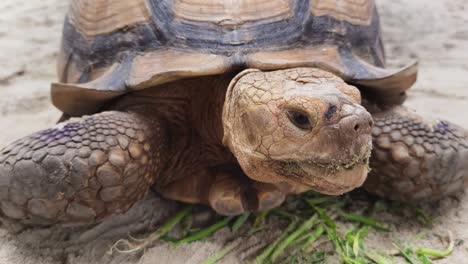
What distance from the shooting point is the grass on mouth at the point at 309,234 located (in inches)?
77.3

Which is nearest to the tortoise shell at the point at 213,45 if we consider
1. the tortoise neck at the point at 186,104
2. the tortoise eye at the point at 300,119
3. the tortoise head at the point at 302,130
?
the tortoise neck at the point at 186,104

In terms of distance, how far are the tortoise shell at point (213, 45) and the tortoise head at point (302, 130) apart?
0.83 feet

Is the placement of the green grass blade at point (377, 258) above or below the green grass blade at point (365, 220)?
above

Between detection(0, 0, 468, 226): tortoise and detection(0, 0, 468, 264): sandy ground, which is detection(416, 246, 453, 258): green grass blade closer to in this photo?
detection(0, 0, 468, 264): sandy ground

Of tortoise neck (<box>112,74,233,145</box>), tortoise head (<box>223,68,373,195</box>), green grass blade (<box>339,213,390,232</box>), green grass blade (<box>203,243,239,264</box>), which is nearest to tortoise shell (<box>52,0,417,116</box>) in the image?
tortoise neck (<box>112,74,233,145</box>)

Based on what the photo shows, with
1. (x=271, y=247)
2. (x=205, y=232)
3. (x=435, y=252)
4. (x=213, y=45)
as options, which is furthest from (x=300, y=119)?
(x=435, y=252)

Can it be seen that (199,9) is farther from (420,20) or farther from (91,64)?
(420,20)

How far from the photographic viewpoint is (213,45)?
1.94 metres

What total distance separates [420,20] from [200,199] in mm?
3780

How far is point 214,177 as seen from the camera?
2.19 metres

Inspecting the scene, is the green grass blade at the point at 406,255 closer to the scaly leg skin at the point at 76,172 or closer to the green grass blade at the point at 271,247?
the green grass blade at the point at 271,247

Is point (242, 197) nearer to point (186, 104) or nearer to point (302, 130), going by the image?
point (186, 104)

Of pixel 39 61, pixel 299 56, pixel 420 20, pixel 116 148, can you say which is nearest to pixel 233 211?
pixel 116 148

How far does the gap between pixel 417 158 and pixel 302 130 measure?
846 mm
